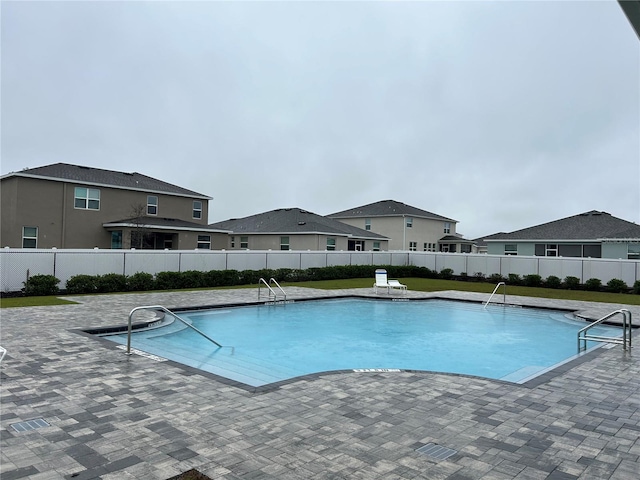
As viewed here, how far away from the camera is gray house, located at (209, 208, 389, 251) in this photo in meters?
34.0

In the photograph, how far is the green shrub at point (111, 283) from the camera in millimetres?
18219

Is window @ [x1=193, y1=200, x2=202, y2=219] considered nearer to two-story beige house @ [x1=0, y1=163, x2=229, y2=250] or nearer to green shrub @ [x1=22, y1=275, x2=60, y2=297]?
two-story beige house @ [x1=0, y1=163, x2=229, y2=250]

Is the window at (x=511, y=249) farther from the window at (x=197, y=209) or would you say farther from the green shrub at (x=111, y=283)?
the green shrub at (x=111, y=283)

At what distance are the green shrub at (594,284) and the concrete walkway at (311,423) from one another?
64.6ft

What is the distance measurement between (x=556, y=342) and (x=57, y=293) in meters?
17.4

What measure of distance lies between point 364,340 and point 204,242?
1972cm

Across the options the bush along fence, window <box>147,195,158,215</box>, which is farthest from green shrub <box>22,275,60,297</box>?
window <box>147,195,158,215</box>

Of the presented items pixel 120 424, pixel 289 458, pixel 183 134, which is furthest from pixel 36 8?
pixel 289 458

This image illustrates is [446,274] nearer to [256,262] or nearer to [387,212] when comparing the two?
[256,262]

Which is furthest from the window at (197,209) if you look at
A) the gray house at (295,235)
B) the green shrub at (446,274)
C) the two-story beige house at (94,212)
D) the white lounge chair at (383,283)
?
the green shrub at (446,274)

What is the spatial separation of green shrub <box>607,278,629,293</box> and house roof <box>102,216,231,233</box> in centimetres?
2365

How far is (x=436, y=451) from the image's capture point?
13.3ft

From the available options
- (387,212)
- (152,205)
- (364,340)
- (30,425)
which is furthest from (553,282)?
(30,425)

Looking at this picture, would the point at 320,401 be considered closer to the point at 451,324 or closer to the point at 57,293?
the point at 451,324
